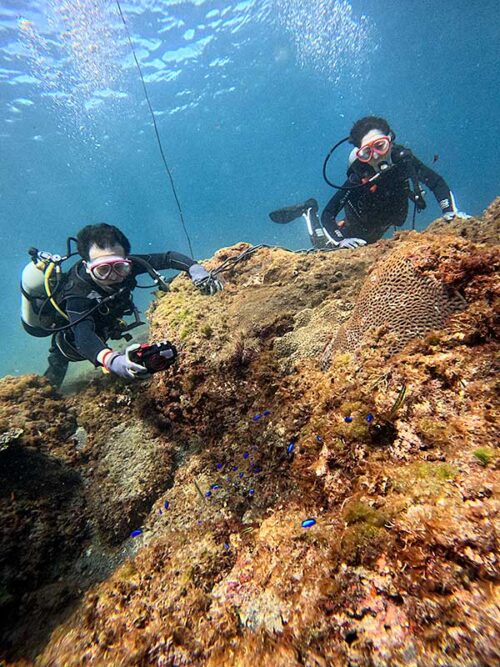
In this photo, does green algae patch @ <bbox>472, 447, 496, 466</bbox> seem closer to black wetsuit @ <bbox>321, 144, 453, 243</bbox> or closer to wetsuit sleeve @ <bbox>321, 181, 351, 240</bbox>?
black wetsuit @ <bbox>321, 144, 453, 243</bbox>

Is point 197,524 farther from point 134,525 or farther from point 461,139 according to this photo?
point 461,139

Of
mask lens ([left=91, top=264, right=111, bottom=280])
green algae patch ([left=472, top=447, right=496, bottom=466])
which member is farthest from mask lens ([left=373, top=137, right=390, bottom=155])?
green algae patch ([left=472, top=447, right=496, bottom=466])

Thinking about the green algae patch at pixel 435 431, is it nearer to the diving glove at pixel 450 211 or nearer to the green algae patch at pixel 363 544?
the green algae patch at pixel 363 544

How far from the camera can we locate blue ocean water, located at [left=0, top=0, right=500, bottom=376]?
27.9 meters

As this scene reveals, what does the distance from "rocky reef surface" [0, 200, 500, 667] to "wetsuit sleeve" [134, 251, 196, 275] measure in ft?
6.14

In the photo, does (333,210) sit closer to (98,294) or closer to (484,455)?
(98,294)

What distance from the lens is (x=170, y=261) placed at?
591 cm

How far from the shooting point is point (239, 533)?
7.54 feet

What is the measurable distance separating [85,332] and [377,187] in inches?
275

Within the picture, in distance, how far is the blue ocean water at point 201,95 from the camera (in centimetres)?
2791

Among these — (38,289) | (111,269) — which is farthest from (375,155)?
(38,289)

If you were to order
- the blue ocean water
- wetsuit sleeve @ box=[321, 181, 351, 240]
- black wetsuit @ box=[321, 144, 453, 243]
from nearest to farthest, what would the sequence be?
black wetsuit @ box=[321, 144, 453, 243], wetsuit sleeve @ box=[321, 181, 351, 240], the blue ocean water

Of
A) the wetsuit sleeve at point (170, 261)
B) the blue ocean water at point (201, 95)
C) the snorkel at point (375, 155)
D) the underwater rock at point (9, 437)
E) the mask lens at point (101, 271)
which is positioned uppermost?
the blue ocean water at point (201, 95)

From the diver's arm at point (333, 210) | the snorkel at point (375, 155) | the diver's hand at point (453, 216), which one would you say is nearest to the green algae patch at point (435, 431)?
the diver's hand at point (453, 216)
